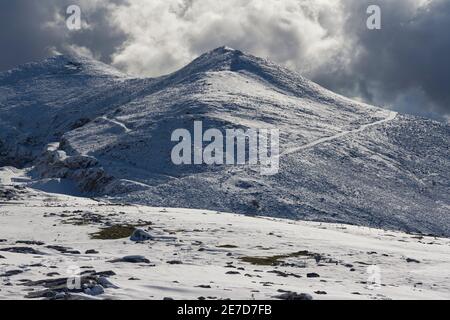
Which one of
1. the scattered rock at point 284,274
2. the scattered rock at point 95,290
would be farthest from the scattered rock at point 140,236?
the scattered rock at point 95,290

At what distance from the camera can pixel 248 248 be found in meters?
65.3

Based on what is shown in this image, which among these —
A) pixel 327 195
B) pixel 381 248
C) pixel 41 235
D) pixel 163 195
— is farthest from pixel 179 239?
pixel 327 195

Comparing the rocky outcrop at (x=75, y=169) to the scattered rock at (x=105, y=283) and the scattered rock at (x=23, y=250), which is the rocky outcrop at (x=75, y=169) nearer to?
the scattered rock at (x=23, y=250)

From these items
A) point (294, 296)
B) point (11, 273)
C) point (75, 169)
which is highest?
point (75, 169)

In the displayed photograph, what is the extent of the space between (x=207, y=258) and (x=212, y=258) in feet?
1.40

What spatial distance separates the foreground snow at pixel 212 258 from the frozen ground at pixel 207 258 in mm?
76

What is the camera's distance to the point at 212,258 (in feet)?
182

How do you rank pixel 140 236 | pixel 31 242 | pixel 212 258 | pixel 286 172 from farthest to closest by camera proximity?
pixel 286 172 < pixel 140 236 < pixel 31 242 < pixel 212 258

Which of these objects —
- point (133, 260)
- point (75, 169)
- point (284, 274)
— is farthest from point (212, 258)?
point (75, 169)

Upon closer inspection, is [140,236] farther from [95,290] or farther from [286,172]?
[286,172]

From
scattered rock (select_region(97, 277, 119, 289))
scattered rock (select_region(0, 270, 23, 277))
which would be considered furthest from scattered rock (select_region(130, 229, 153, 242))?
scattered rock (select_region(97, 277, 119, 289))

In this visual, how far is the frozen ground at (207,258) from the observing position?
126 feet
